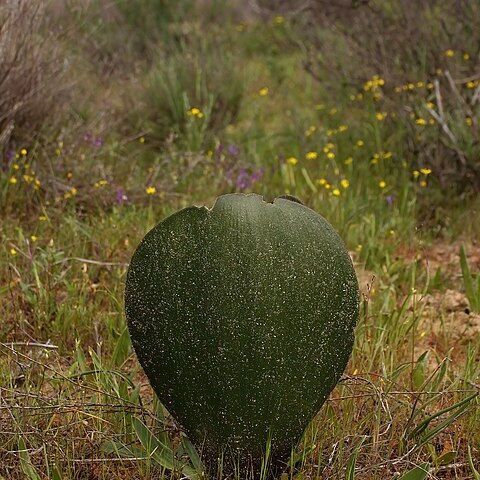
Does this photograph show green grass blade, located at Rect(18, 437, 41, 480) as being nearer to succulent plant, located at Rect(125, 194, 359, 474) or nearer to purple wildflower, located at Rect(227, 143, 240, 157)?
succulent plant, located at Rect(125, 194, 359, 474)

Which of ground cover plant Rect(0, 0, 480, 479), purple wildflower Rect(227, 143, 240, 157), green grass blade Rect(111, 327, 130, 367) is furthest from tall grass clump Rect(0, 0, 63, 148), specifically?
green grass blade Rect(111, 327, 130, 367)

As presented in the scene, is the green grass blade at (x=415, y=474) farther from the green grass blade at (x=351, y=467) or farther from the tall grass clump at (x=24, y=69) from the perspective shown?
the tall grass clump at (x=24, y=69)

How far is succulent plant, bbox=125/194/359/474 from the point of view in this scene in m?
1.57

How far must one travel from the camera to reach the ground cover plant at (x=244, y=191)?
187 centimetres

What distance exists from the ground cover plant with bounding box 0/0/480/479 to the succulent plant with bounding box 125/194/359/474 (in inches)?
5.8

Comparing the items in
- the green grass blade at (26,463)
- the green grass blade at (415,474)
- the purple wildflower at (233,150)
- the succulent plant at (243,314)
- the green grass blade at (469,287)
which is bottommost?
the purple wildflower at (233,150)

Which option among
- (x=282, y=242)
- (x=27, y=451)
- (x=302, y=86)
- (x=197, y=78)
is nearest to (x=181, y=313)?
(x=282, y=242)

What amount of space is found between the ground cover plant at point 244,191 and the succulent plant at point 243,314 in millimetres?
147

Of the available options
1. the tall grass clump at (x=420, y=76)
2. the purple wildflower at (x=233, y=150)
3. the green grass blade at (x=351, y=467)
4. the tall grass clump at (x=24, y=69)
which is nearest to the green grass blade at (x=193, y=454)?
the green grass blade at (x=351, y=467)

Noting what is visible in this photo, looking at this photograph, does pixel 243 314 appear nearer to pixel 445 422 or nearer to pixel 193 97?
pixel 445 422

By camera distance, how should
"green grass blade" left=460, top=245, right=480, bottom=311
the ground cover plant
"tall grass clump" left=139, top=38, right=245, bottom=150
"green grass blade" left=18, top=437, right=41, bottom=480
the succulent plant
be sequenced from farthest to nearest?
"tall grass clump" left=139, top=38, right=245, bottom=150 < "green grass blade" left=460, top=245, right=480, bottom=311 < the ground cover plant < "green grass blade" left=18, top=437, right=41, bottom=480 < the succulent plant

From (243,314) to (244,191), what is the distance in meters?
2.27

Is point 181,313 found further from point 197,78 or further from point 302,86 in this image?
point 302,86

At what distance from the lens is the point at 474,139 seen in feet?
12.4
